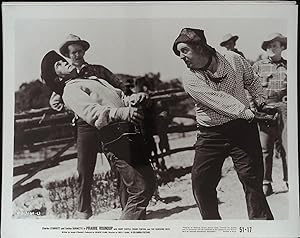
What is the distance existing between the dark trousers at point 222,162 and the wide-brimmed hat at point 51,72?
0.19m

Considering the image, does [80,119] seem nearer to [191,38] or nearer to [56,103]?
[56,103]

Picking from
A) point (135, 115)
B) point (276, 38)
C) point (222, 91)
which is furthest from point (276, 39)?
point (135, 115)

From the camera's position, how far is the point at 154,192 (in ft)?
1.80

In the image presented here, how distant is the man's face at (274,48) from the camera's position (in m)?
0.57

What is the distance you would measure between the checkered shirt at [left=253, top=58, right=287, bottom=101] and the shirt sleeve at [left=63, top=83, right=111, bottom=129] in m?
0.20

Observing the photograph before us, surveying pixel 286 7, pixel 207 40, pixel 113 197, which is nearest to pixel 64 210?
pixel 113 197

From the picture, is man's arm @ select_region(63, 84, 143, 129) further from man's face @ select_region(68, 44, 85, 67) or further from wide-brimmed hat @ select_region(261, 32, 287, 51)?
wide-brimmed hat @ select_region(261, 32, 287, 51)

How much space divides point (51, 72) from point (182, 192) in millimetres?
229

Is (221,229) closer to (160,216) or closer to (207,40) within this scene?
(160,216)

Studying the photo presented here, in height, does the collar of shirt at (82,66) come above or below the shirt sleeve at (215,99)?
above

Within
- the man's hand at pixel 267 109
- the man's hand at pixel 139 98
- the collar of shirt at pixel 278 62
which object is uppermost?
the collar of shirt at pixel 278 62

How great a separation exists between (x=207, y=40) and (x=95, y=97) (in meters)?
0.16

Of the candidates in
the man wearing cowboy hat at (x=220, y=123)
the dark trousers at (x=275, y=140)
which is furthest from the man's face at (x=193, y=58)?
the dark trousers at (x=275, y=140)

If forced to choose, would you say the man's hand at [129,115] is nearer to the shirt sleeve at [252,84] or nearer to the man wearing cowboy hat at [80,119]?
the man wearing cowboy hat at [80,119]
